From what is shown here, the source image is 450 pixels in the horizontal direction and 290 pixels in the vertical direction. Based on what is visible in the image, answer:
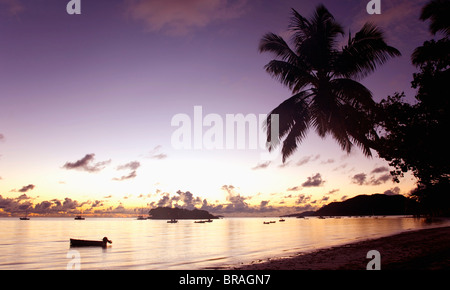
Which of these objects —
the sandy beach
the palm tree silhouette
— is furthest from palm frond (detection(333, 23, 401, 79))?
the sandy beach

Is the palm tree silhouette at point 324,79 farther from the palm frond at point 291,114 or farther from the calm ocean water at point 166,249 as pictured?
the calm ocean water at point 166,249

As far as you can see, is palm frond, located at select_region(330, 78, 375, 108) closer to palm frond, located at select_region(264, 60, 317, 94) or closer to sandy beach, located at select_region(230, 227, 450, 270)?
palm frond, located at select_region(264, 60, 317, 94)

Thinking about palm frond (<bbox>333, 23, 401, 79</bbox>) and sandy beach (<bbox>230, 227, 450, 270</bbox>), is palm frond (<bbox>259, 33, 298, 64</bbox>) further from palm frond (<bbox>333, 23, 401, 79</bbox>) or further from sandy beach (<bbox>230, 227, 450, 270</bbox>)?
sandy beach (<bbox>230, 227, 450, 270</bbox>)

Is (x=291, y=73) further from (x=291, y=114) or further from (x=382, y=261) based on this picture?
(x=382, y=261)

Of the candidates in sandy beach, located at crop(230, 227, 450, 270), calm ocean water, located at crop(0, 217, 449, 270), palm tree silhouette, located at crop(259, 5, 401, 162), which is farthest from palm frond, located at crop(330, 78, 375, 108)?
calm ocean water, located at crop(0, 217, 449, 270)

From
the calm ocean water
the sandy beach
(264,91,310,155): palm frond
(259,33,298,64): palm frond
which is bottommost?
the calm ocean water

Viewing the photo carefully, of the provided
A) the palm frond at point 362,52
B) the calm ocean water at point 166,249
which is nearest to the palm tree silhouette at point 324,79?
the palm frond at point 362,52

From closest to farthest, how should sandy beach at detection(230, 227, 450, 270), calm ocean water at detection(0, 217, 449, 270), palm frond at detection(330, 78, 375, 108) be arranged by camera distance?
sandy beach at detection(230, 227, 450, 270) < palm frond at detection(330, 78, 375, 108) < calm ocean water at detection(0, 217, 449, 270)

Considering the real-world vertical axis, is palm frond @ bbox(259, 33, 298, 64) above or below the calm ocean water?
above

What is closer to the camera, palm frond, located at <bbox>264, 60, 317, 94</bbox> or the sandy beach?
the sandy beach

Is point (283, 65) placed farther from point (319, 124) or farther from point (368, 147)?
point (368, 147)

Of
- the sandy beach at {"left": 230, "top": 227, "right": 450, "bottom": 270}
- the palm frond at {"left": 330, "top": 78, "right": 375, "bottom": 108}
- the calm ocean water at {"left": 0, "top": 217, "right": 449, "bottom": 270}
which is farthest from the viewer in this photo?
the calm ocean water at {"left": 0, "top": 217, "right": 449, "bottom": 270}

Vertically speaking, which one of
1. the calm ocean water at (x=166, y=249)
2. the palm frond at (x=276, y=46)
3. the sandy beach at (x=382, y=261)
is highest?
the palm frond at (x=276, y=46)
